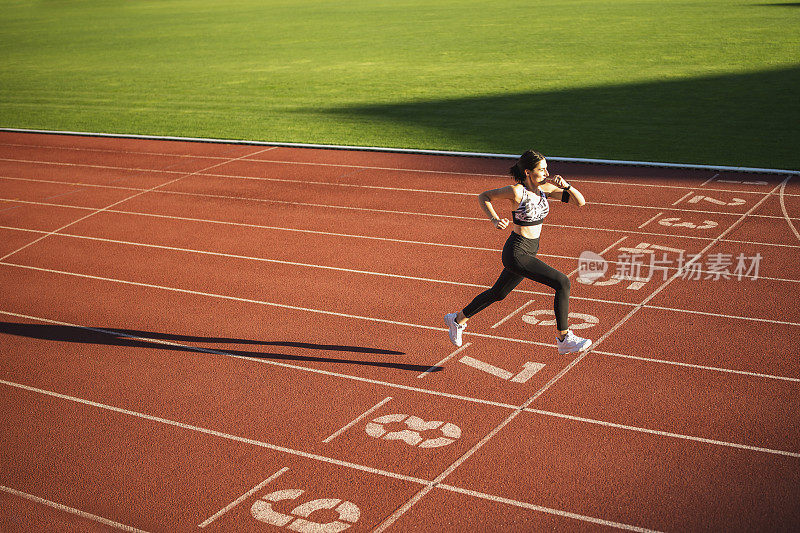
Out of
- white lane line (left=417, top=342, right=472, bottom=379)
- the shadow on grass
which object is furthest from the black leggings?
the shadow on grass

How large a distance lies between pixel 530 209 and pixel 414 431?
2039 mm

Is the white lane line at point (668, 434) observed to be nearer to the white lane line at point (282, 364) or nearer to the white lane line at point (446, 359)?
the white lane line at point (282, 364)

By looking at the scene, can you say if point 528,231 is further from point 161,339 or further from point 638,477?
point 161,339

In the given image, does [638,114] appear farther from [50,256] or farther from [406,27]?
[406,27]

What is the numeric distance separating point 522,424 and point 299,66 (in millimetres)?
22902

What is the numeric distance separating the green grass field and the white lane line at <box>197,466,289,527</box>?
10063 millimetres

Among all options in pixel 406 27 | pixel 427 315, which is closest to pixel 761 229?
pixel 427 315

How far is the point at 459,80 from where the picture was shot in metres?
23.4

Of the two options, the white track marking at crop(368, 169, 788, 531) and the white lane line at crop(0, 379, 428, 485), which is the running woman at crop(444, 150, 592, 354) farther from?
the white lane line at crop(0, 379, 428, 485)

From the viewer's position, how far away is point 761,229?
10.5 metres

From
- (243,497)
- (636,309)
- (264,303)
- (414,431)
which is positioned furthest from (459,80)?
(243,497)

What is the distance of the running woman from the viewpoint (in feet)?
22.3

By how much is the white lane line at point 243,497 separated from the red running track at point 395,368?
0.11 ft

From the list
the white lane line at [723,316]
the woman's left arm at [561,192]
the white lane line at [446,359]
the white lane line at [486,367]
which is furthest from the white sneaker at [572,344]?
the white lane line at [723,316]
